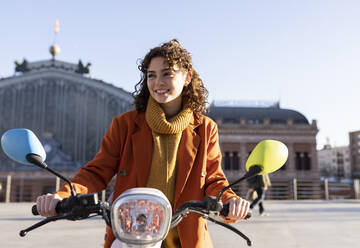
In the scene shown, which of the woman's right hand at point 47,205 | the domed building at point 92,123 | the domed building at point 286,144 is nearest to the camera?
the woman's right hand at point 47,205

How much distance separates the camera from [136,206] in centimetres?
81

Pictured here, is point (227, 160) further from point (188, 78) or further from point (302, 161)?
point (188, 78)

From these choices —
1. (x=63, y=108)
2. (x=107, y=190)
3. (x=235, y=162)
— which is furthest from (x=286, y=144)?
(x=63, y=108)

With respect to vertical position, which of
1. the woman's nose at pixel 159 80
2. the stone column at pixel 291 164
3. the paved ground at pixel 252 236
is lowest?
the paved ground at pixel 252 236

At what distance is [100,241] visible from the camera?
3543 mm

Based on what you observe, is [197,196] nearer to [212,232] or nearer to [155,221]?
[155,221]

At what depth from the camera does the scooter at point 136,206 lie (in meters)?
0.81

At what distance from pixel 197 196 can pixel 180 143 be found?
0.26m

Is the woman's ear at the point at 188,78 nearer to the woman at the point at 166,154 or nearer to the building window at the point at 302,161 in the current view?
the woman at the point at 166,154

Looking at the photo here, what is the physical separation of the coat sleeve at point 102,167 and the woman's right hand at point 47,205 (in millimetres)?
232

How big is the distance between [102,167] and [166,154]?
31 cm

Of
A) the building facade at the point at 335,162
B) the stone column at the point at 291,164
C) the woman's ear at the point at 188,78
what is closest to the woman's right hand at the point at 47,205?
the woman's ear at the point at 188,78

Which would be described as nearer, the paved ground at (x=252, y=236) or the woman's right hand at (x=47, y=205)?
the woman's right hand at (x=47, y=205)

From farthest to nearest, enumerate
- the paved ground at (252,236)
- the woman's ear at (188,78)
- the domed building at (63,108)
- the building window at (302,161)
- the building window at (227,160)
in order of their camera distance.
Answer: the domed building at (63,108)
the building window at (302,161)
the building window at (227,160)
the paved ground at (252,236)
the woman's ear at (188,78)
